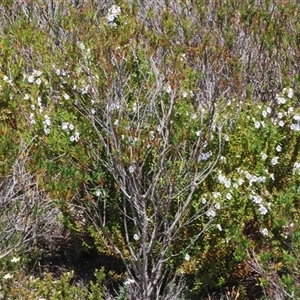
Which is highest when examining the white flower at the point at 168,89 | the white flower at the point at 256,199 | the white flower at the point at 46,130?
the white flower at the point at 168,89

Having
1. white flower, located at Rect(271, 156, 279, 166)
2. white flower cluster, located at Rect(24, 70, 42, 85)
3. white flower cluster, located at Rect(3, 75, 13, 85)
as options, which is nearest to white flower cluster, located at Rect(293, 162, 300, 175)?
white flower, located at Rect(271, 156, 279, 166)

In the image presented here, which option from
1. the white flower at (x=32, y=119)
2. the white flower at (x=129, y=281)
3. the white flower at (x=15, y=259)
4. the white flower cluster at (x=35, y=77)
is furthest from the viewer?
the white flower cluster at (x=35, y=77)

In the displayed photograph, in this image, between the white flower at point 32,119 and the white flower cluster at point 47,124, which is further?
the white flower at point 32,119

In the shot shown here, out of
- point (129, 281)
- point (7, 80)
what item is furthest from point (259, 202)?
point (7, 80)

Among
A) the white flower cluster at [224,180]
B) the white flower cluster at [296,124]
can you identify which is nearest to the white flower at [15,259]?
the white flower cluster at [224,180]

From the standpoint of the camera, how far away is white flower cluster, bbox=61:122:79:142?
3.75 m

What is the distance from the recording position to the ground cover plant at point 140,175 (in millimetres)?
3414

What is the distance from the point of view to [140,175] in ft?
11.1

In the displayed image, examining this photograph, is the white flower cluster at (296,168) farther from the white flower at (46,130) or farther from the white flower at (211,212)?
the white flower at (46,130)

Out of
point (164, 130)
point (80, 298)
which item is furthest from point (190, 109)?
point (80, 298)

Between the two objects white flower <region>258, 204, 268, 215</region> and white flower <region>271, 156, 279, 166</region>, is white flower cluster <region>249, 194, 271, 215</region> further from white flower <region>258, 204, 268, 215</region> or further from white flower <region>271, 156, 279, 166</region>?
white flower <region>271, 156, 279, 166</region>

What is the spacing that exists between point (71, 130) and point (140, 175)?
66 cm

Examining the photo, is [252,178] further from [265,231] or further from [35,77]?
[35,77]

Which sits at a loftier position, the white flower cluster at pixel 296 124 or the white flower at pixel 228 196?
the white flower cluster at pixel 296 124
